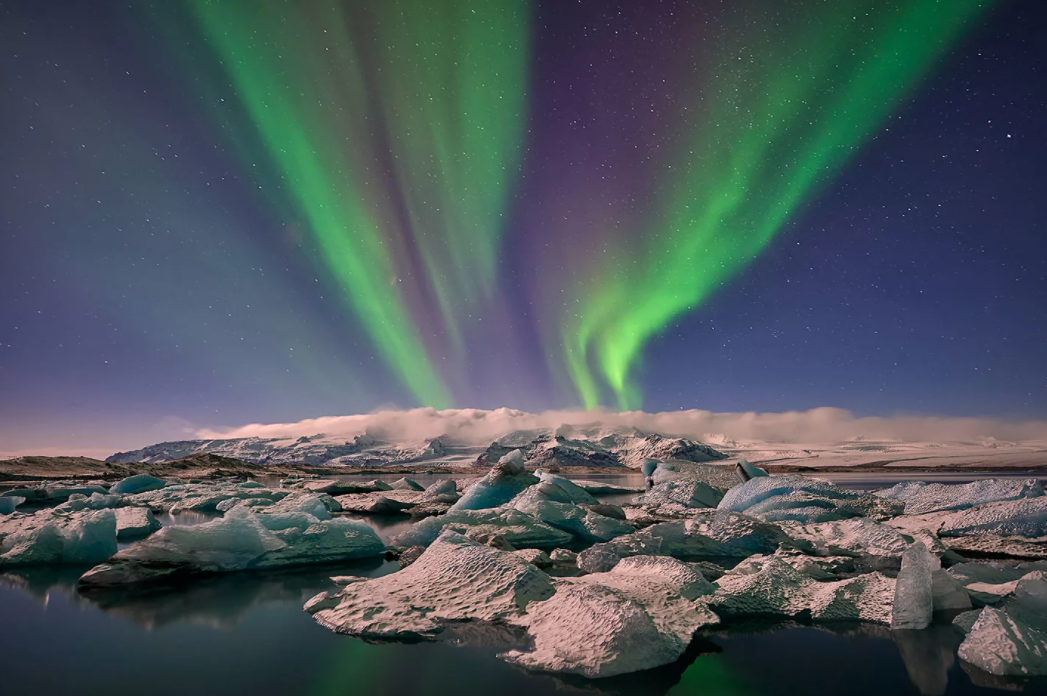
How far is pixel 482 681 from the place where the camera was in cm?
300

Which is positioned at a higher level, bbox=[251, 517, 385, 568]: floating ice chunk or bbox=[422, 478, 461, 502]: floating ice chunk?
bbox=[422, 478, 461, 502]: floating ice chunk

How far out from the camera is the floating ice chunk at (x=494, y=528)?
8047 millimetres

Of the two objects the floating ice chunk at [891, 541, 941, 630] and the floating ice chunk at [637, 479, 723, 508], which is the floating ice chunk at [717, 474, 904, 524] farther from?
the floating ice chunk at [891, 541, 941, 630]

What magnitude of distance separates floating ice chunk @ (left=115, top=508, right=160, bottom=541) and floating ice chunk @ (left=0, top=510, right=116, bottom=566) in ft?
6.78

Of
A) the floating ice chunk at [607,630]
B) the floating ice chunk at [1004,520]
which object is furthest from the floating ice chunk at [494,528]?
the floating ice chunk at [1004,520]

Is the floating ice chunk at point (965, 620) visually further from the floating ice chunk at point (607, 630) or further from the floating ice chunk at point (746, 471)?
the floating ice chunk at point (746, 471)

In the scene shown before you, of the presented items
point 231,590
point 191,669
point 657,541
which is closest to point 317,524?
point 231,590

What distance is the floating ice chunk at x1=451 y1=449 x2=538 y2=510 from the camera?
12430 millimetres

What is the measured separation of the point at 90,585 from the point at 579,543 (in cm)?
681

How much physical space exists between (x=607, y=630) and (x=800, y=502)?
28.6 feet

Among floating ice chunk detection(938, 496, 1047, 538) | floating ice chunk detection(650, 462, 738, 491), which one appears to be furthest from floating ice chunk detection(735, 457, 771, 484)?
floating ice chunk detection(938, 496, 1047, 538)

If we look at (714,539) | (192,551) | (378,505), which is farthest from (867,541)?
(378,505)

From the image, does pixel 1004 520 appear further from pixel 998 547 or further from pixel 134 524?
pixel 134 524

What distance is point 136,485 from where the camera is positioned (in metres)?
20.2
